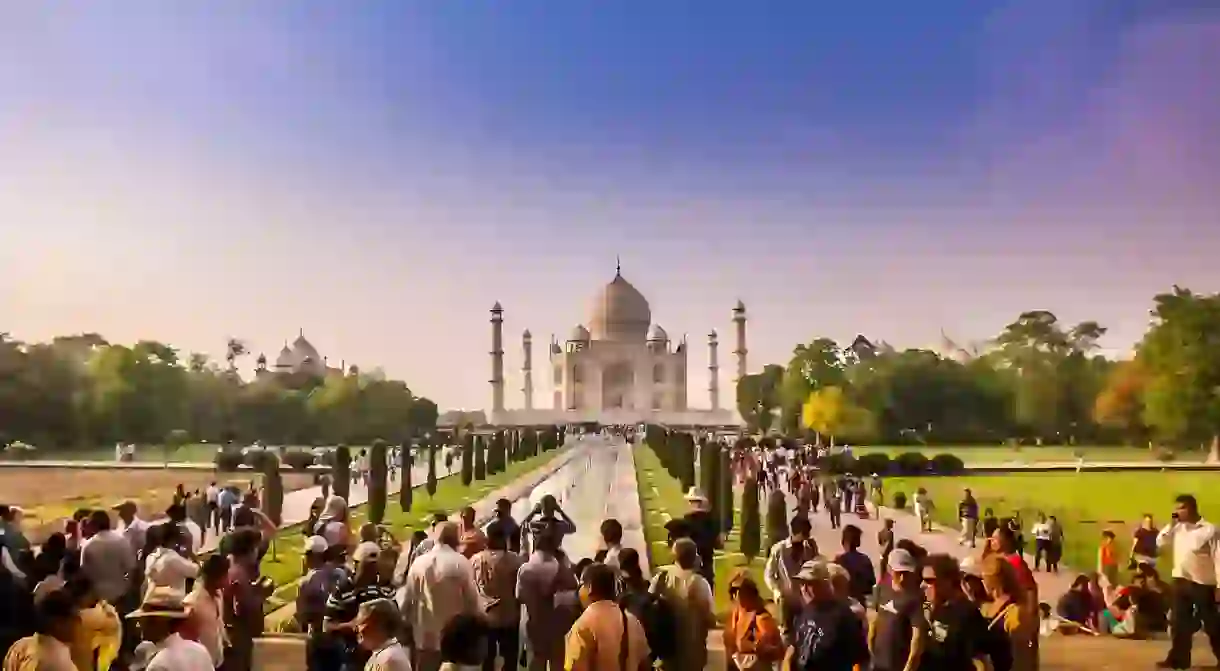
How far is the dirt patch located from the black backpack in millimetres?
9976

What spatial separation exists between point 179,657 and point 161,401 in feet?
93.2

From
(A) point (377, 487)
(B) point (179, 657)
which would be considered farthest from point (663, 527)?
(B) point (179, 657)

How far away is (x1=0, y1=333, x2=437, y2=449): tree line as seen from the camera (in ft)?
84.4

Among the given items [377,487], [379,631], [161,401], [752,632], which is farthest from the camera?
[161,401]

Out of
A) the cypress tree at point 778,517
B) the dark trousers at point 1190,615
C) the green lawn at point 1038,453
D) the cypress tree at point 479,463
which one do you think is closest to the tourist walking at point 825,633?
the dark trousers at point 1190,615

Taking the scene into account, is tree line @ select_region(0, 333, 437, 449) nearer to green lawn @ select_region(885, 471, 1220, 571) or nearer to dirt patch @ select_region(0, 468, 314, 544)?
dirt patch @ select_region(0, 468, 314, 544)

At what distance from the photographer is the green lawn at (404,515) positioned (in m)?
11.6

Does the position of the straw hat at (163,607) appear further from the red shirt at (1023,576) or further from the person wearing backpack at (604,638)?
the red shirt at (1023,576)

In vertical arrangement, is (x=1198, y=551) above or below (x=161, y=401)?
below

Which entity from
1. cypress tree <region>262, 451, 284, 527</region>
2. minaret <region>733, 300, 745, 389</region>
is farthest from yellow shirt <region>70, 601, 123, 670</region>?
minaret <region>733, 300, 745, 389</region>

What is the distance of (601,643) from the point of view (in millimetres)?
4102

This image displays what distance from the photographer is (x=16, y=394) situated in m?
25.4

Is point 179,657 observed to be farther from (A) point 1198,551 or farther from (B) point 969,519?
(B) point 969,519

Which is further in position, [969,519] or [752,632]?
[969,519]
